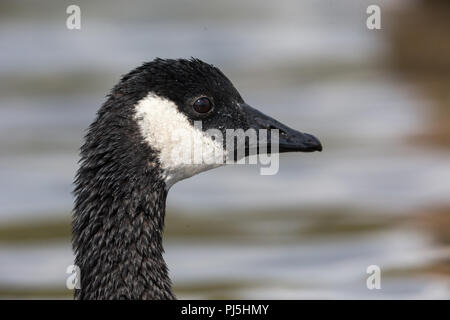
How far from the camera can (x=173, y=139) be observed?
8.30 metres

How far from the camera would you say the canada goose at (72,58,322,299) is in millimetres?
8172

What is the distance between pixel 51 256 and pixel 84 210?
4.12 metres

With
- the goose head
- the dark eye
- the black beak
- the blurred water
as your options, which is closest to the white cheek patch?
the goose head

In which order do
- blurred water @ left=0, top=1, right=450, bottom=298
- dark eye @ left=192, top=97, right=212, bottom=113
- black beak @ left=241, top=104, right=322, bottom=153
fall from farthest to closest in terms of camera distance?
blurred water @ left=0, top=1, right=450, bottom=298 → black beak @ left=241, top=104, right=322, bottom=153 → dark eye @ left=192, top=97, right=212, bottom=113

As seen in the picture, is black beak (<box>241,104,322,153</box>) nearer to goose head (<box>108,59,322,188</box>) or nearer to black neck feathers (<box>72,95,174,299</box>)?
goose head (<box>108,59,322,188</box>)

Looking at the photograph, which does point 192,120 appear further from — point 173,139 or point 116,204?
point 116,204

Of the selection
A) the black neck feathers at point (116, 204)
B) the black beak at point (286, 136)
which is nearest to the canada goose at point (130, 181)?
the black neck feathers at point (116, 204)

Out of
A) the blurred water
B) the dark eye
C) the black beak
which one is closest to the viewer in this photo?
the dark eye

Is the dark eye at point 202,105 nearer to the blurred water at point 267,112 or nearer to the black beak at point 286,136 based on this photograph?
the black beak at point 286,136

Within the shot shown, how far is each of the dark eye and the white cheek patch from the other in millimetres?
122

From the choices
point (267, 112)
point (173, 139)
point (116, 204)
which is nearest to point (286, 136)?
point (173, 139)

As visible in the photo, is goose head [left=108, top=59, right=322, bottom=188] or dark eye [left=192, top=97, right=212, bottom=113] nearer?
goose head [left=108, top=59, right=322, bottom=188]

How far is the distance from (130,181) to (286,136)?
4.09 ft

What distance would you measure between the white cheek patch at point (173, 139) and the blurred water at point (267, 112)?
9.93 ft
